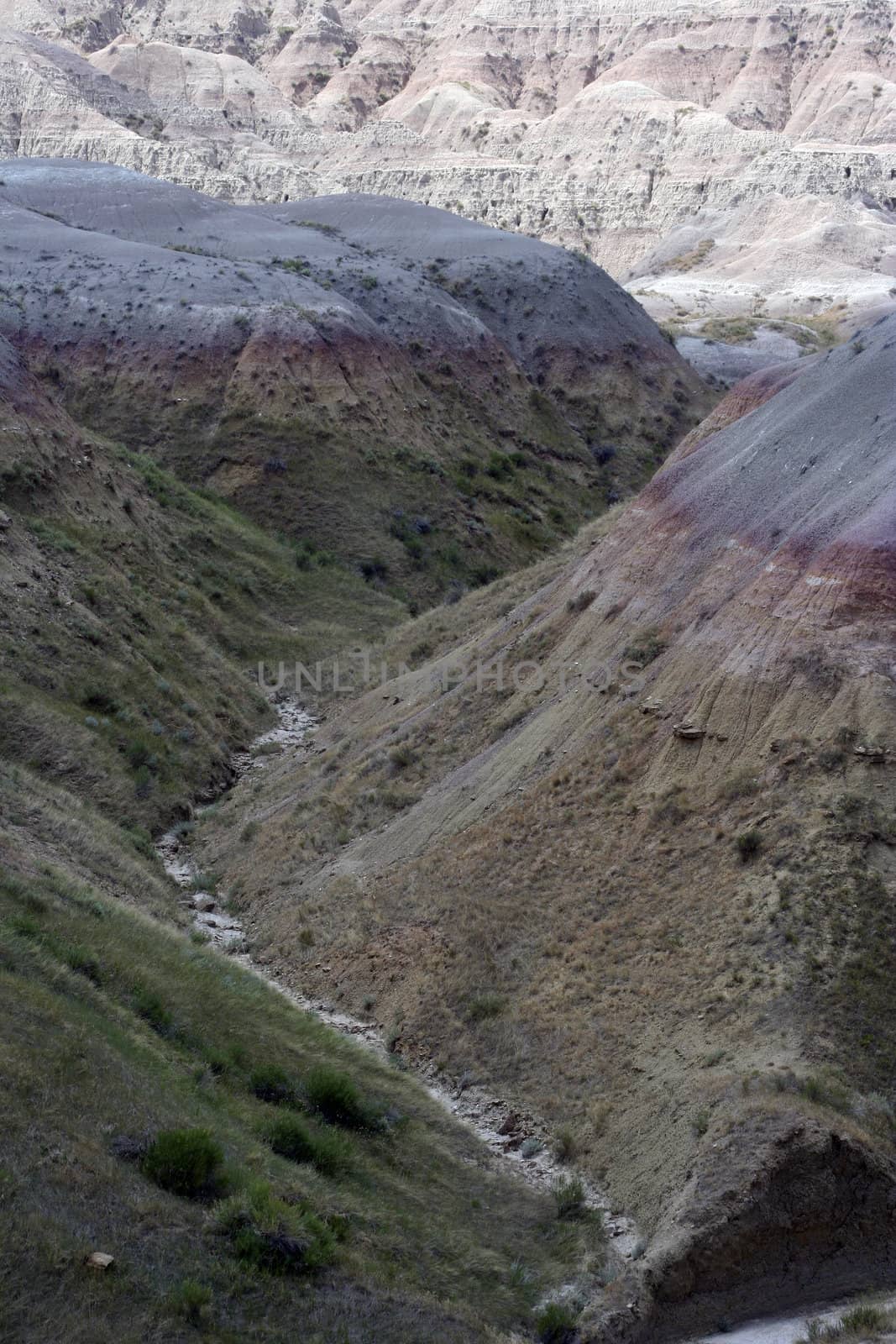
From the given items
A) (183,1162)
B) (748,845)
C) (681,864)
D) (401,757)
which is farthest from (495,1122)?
(401,757)

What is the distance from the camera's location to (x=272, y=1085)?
13.5 metres

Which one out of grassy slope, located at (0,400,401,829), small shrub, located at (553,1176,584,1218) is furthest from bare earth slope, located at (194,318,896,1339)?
grassy slope, located at (0,400,401,829)

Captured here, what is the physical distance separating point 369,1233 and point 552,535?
117 feet

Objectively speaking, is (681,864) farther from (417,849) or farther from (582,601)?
(582,601)

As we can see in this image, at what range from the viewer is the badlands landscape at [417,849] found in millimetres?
11156

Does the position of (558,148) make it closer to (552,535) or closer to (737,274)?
(737,274)

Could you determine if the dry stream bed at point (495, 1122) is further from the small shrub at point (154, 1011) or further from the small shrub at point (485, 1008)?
the small shrub at point (154, 1011)

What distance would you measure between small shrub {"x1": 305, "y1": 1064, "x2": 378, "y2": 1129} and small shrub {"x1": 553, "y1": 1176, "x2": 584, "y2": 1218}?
6.17ft

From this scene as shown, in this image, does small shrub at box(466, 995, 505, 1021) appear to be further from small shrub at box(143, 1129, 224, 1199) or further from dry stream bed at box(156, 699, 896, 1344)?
small shrub at box(143, 1129, 224, 1199)

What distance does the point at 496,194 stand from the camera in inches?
4545

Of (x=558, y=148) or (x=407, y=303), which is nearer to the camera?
(x=407, y=303)

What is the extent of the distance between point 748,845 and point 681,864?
36.0 inches

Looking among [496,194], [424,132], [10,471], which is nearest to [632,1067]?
[10,471]

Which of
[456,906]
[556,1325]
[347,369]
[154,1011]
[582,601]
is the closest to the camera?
[556,1325]
